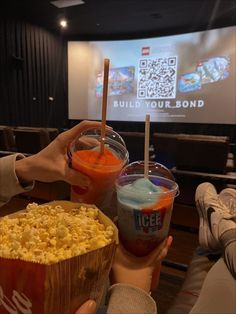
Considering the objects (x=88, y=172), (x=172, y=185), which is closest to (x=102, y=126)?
(x=88, y=172)

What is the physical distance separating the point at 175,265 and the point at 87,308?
1.66m

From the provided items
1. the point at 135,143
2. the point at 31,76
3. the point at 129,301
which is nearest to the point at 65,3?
the point at 31,76

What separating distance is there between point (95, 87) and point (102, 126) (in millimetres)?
6178

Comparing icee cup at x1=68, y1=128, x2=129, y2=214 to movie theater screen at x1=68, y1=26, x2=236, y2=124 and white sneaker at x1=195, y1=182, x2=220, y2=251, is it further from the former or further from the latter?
movie theater screen at x1=68, y1=26, x2=236, y2=124

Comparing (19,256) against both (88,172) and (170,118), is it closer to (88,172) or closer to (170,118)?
(88,172)

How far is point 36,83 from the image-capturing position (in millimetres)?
6234

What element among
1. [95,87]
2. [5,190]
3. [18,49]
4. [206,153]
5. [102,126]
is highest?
[18,49]

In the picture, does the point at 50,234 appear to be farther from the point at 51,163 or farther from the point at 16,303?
the point at 51,163

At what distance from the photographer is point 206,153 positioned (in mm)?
2584

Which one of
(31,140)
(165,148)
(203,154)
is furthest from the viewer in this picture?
(31,140)

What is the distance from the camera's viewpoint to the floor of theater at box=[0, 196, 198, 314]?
1.65 m

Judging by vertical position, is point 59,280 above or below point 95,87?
below

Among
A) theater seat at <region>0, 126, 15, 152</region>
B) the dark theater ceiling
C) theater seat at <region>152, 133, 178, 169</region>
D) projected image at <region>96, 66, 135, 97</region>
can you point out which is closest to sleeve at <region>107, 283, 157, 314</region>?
theater seat at <region>152, 133, 178, 169</region>

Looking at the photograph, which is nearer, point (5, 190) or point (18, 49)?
point (5, 190)
